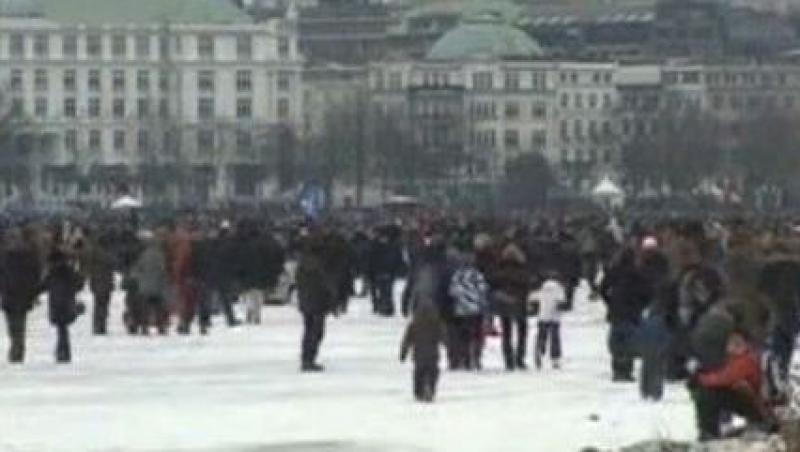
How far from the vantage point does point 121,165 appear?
177m

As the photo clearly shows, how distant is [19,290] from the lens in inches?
1328

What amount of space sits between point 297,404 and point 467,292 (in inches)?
150

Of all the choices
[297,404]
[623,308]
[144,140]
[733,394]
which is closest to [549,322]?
[623,308]

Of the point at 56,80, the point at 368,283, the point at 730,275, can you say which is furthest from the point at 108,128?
the point at 730,275

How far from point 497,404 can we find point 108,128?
6153 inches

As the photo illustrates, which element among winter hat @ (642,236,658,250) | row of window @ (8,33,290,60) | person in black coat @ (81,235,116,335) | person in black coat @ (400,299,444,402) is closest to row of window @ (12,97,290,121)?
row of window @ (8,33,290,60)

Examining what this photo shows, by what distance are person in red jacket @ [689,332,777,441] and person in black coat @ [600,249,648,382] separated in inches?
251

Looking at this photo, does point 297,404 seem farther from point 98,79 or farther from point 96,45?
point 98,79

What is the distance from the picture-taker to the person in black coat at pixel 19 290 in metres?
33.4

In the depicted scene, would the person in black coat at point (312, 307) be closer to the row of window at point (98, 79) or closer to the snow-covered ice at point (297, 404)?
the snow-covered ice at point (297, 404)

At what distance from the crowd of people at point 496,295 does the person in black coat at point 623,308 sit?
0.05 ft

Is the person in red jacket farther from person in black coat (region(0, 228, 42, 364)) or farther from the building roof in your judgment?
the building roof

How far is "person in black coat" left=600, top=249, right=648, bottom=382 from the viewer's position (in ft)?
101

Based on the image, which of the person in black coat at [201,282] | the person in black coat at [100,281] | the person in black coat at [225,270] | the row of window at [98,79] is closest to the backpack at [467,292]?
the person in black coat at [201,282]
